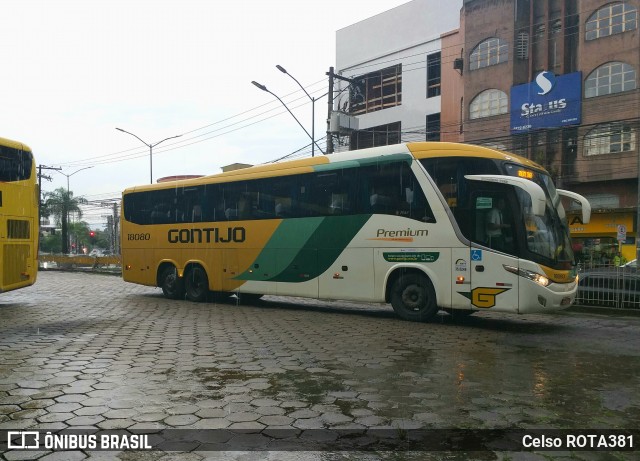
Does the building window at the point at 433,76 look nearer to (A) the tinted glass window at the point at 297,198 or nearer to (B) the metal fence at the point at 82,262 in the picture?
(B) the metal fence at the point at 82,262

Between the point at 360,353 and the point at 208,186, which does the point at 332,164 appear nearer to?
the point at 208,186

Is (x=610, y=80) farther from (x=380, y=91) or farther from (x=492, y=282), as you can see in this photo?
(x=492, y=282)

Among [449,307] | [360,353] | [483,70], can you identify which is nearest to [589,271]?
[449,307]

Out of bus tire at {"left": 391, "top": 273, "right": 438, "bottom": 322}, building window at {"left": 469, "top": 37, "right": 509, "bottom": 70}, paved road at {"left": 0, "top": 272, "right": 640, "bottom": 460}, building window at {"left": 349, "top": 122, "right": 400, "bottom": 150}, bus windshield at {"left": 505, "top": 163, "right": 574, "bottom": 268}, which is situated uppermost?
building window at {"left": 469, "top": 37, "right": 509, "bottom": 70}

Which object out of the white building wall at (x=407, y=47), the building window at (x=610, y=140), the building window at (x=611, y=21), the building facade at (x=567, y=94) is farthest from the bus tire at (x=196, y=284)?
the building window at (x=611, y=21)

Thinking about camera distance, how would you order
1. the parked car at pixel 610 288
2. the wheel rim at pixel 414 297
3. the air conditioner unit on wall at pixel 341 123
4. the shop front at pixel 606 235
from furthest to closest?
the shop front at pixel 606 235 < the air conditioner unit on wall at pixel 341 123 < the parked car at pixel 610 288 < the wheel rim at pixel 414 297

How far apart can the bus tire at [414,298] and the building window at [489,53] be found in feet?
81.8

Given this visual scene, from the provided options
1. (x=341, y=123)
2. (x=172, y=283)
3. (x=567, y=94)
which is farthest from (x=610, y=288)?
(x=567, y=94)

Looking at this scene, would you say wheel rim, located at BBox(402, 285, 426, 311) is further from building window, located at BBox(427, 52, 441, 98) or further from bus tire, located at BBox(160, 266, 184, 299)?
building window, located at BBox(427, 52, 441, 98)

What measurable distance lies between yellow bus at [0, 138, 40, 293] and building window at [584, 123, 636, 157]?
82.7 feet

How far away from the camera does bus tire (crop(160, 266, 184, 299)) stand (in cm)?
1567

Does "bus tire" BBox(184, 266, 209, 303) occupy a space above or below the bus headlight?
below

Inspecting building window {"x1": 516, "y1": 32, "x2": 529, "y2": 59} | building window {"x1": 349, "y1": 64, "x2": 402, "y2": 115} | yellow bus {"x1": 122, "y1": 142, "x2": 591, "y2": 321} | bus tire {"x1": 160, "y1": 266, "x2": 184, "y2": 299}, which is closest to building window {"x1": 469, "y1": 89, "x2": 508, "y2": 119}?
building window {"x1": 516, "y1": 32, "x2": 529, "y2": 59}

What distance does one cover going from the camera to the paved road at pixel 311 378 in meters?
4.19
